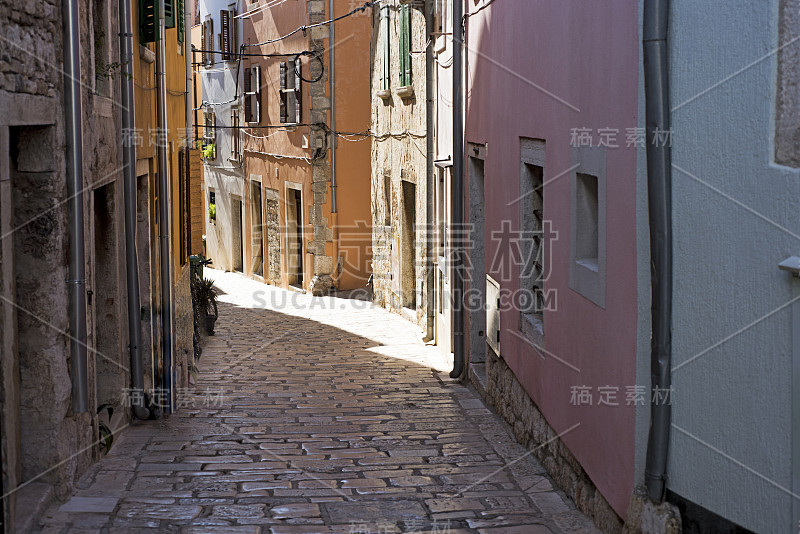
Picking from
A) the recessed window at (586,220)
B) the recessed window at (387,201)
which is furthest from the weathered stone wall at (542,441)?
the recessed window at (387,201)

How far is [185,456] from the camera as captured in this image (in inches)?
296

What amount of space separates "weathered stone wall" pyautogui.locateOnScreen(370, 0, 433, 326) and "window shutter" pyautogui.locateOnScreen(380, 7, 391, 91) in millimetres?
132

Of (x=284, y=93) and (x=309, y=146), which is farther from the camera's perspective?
(x=284, y=93)

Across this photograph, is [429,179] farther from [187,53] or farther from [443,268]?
[187,53]

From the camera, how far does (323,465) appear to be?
730 centimetres

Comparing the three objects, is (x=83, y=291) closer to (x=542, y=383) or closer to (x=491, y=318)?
(x=542, y=383)

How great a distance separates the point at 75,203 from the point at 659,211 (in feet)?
11.4

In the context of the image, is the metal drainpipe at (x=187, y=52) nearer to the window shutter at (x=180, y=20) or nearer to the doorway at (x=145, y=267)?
the window shutter at (x=180, y=20)

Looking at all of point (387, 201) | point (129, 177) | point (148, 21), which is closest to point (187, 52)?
point (148, 21)

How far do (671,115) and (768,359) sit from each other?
124 centimetres

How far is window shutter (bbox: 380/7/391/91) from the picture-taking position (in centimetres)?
1720

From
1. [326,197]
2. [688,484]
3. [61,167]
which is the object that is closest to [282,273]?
[326,197]

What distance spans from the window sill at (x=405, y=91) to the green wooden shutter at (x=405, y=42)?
0.09 meters

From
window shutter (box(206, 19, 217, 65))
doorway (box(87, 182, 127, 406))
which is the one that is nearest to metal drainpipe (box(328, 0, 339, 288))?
window shutter (box(206, 19, 217, 65))
